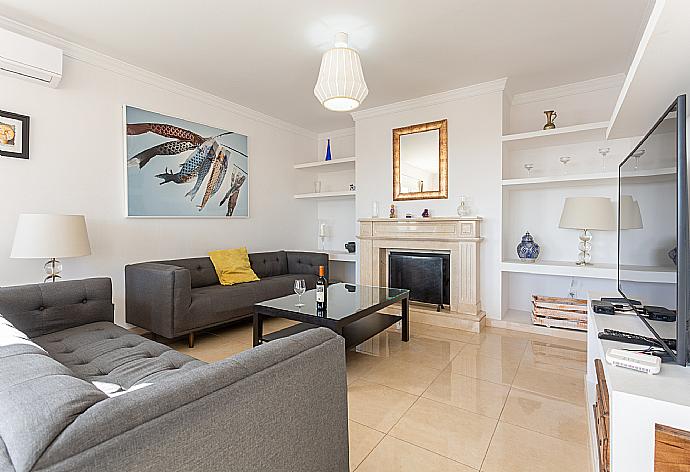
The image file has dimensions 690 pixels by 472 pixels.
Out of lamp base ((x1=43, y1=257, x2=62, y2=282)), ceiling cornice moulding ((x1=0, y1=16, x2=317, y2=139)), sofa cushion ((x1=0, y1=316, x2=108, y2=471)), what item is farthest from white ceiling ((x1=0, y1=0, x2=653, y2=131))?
sofa cushion ((x1=0, y1=316, x2=108, y2=471))

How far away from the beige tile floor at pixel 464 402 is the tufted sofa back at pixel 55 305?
2.95ft

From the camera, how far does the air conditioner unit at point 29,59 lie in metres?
2.54

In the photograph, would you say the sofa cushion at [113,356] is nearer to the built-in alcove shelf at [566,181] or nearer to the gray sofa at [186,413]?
the gray sofa at [186,413]

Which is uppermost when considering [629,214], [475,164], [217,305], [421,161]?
[421,161]

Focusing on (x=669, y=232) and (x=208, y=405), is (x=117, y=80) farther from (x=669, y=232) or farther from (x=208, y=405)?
(x=669, y=232)

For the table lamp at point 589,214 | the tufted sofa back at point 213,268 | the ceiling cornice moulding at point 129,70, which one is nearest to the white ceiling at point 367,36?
the ceiling cornice moulding at point 129,70

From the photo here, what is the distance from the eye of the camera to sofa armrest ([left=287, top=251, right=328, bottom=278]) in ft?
15.1

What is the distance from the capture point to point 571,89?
12.6 ft

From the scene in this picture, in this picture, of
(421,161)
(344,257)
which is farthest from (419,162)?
(344,257)

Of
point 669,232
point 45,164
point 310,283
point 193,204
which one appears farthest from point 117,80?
point 669,232

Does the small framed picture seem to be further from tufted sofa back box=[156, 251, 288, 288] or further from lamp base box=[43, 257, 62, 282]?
tufted sofa back box=[156, 251, 288, 288]

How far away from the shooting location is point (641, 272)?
5.06 feet

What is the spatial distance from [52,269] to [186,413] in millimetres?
2751

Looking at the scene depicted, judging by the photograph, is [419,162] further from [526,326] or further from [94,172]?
[94,172]
